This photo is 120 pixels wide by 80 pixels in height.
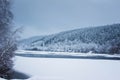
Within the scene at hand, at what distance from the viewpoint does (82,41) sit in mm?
4086

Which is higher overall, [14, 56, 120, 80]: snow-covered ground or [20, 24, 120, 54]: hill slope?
[20, 24, 120, 54]: hill slope

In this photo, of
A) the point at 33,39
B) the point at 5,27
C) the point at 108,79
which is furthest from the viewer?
the point at 33,39

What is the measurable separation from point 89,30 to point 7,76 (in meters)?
1.80

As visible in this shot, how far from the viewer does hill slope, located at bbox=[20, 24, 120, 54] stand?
377 cm

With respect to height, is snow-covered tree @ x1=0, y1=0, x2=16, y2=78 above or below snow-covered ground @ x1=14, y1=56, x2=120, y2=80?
above

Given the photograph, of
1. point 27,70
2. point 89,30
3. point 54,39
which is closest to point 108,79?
point 89,30

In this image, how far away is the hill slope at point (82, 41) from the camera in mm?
3770

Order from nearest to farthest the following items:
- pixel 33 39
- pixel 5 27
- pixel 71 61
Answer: pixel 5 27
pixel 33 39
pixel 71 61

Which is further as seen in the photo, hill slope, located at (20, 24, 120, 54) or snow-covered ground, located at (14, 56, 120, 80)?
hill slope, located at (20, 24, 120, 54)

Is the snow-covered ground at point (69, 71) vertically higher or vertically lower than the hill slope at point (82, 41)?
lower

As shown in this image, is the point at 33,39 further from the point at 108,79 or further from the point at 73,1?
the point at 108,79

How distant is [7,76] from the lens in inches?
159

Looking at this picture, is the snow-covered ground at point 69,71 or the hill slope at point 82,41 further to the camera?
the hill slope at point 82,41

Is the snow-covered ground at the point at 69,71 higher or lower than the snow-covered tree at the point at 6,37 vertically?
lower
